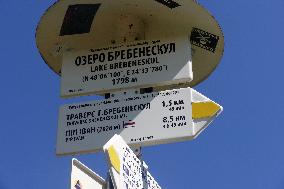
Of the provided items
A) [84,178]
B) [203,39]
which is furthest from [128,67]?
[84,178]

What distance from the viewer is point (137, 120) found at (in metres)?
4.34

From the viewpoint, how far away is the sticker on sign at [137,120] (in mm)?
4258

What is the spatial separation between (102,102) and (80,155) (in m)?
0.43

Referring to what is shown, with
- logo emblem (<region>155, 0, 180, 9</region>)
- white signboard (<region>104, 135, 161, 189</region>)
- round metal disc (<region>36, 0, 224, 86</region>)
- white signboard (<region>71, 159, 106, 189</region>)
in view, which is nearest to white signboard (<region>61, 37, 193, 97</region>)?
round metal disc (<region>36, 0, 224, 86</region>)

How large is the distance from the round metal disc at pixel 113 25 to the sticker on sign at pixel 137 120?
73 centimetres

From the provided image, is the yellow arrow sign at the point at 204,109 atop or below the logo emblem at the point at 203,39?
below

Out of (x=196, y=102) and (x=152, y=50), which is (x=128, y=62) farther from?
(x=196, y=102)

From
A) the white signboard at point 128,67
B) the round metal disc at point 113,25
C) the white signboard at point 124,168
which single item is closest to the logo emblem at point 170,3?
the round metal disc at point 113,25

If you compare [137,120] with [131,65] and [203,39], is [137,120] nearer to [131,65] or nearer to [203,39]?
[131,65]

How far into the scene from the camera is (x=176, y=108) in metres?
4.38

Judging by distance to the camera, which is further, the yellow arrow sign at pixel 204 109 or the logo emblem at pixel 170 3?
the logo emblem at pixel 170 3

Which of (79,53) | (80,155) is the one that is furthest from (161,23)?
(80,155)

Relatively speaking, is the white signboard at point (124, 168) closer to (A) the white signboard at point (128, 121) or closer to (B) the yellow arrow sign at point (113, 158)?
(B) the yellow arrow sign at point (113, 158)

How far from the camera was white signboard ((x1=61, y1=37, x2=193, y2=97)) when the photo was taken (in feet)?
15.3
